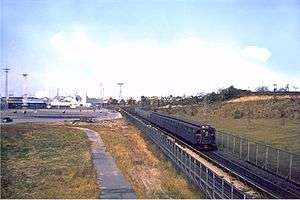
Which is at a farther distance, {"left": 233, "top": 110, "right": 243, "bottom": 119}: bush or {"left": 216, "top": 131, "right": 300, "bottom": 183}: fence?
{"left": 233, "top": 110, "right": 243, "bottom": 119}: bush

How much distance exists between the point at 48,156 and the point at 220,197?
991 inches

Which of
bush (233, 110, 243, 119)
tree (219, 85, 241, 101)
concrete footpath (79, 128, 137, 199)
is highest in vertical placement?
tree (219, 85, 241, 101)

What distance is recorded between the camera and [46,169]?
3136cm

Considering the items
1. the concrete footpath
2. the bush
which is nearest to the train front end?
the concrete footpath

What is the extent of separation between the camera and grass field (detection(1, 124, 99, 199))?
22641 mm

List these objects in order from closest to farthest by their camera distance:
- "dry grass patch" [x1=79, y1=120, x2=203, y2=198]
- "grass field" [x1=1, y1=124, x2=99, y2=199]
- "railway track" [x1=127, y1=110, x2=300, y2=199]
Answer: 1. "dry grass patch" [x1=79, y1=120, x2=203, y2=198]
2. "railway track" [x1=127, y1=110, x2=300, y2=199]
3. "grass field" [x1=1, y1=124, x2=99, y2=199]

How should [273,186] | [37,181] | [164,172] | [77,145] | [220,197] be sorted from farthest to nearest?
[77,145], [164,172], [37,181], [273,186], [220,197]

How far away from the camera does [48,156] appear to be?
3912 cm

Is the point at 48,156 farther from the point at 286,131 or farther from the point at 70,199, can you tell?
the point at 286,131

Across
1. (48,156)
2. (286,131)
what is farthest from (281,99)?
(48,156)

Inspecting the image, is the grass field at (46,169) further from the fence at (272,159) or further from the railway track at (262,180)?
the fence at (272,159)

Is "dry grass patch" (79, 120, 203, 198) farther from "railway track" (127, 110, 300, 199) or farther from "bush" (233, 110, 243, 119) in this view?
"bush" (233, 110, 243, 119)

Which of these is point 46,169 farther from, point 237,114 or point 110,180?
point 237,114

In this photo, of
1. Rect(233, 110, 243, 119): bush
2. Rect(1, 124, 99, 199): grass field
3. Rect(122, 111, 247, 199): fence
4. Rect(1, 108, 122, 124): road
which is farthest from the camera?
Rect(1, 108, 122, 124): road
